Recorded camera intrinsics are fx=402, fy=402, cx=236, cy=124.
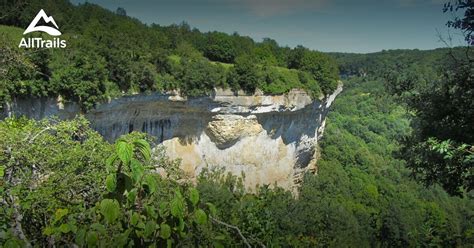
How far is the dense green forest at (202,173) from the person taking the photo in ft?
8.66

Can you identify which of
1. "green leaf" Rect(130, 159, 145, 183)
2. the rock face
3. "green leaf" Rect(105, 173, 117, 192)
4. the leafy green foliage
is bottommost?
the leafy green foliage

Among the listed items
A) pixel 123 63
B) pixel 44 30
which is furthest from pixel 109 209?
pixel 44 30

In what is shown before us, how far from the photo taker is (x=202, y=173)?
28.3 metres

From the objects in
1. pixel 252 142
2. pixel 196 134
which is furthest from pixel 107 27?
pixel 252 142

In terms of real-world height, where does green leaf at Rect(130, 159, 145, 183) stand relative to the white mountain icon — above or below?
below

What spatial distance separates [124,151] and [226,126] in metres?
25.7

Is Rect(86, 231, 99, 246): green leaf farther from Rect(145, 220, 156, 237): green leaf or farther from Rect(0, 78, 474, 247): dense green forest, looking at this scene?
Rect(145, 220, 156, 237): green leaf

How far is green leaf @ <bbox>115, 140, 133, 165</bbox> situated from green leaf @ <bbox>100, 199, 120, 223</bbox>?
272mm

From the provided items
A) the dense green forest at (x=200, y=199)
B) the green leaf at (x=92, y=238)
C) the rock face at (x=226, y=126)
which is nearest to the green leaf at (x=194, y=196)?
the dense green forest at (x=200, y=199)

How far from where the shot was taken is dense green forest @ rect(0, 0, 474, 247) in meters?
2.64

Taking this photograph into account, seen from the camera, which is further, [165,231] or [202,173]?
[202,173]

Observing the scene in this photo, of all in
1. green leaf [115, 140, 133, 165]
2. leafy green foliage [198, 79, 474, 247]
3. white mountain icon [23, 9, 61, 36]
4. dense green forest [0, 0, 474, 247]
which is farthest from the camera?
white mountain icon [23, 9, 61, 36]

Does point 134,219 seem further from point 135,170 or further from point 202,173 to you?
point 202,173

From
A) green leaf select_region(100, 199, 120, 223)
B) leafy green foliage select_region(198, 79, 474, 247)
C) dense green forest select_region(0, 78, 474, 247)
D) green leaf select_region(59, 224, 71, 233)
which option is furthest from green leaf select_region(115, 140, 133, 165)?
leafy green foliage select_region(198, 79, 474, 247)
